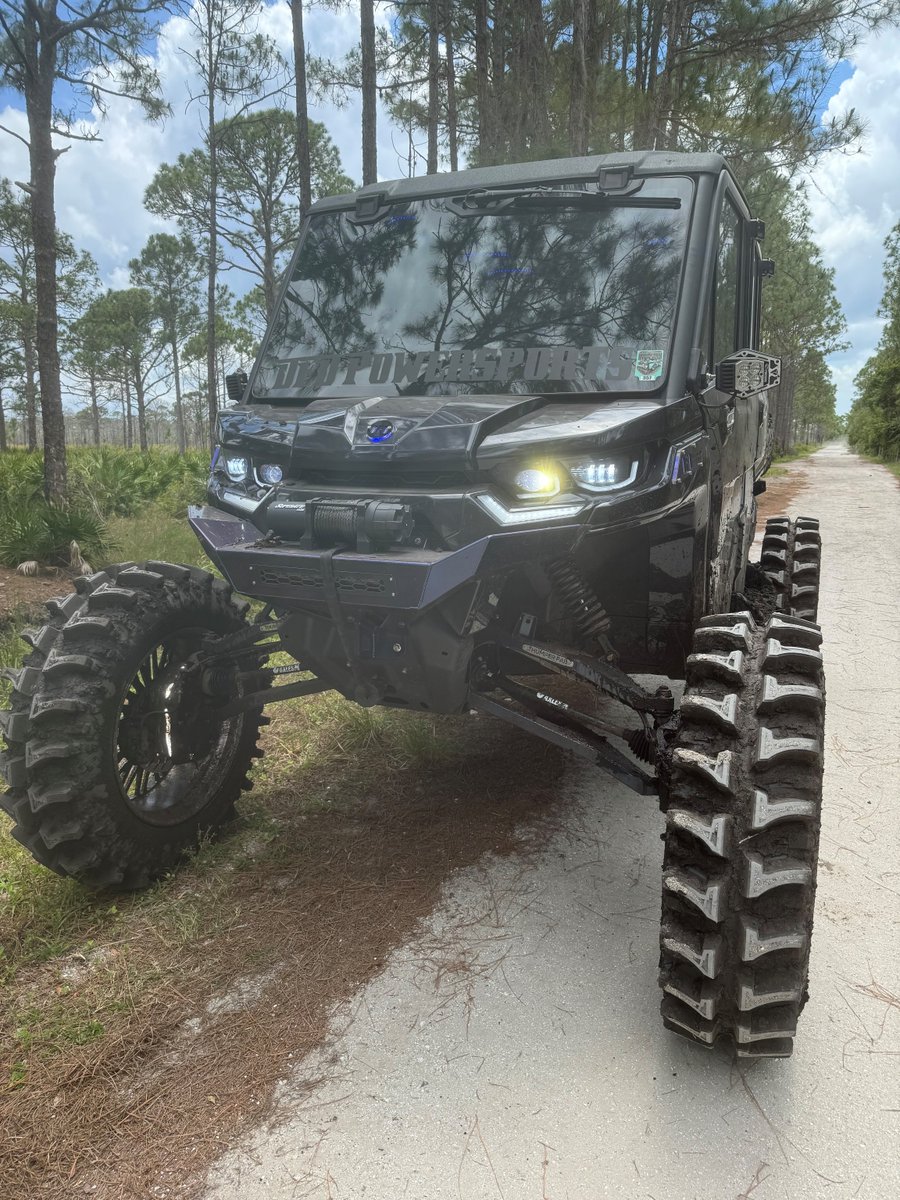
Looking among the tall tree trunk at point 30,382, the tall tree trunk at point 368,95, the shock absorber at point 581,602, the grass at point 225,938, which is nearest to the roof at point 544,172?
the shock absorber at point 581,602

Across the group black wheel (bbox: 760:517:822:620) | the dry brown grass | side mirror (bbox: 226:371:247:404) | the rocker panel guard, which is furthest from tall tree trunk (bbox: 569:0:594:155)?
the rocker panel guard

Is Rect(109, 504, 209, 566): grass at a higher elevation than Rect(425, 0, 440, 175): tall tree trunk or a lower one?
lower

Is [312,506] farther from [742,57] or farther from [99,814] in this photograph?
[742,57]

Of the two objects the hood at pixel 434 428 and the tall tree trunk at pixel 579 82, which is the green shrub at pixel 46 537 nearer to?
the hood at pixel 434 428

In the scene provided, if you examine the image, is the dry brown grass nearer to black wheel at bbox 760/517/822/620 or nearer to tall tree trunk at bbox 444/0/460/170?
black wheel at bbox 760/517/822/620

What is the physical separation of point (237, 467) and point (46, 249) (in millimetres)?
10974

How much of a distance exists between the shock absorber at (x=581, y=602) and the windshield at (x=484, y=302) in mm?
675

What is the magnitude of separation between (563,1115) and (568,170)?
3465mm

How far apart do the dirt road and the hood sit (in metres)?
1.79

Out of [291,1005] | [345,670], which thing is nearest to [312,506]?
[345,670]

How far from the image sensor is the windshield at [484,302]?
Result: 11.1 ft

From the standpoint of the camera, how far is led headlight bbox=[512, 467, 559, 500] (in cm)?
294

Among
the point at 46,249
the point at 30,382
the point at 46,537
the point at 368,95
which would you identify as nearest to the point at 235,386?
the point at 46,537

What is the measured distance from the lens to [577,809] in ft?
14.6
